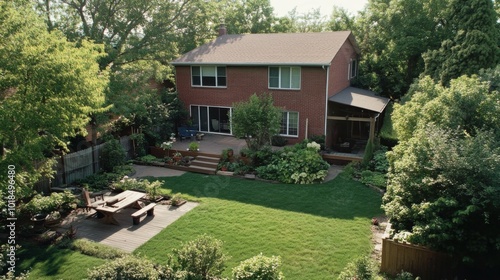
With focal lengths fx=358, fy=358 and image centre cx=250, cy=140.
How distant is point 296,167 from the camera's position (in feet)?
57.3

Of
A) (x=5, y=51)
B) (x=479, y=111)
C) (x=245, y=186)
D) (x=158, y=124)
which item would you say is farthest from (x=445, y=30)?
(x=5, y=51)

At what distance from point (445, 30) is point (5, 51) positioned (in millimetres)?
25853

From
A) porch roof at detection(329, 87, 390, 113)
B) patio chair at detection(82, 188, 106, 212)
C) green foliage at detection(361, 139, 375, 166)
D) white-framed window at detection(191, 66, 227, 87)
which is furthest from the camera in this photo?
white-framed window at detection(191, 66, 227, 87)

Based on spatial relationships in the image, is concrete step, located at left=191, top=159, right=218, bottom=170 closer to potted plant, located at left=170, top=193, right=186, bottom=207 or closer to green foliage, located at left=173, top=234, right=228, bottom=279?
potted plant, located at left=170, top=193, right=186, bottom=207

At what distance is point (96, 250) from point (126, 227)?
1.96m

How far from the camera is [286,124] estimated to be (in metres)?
22.6

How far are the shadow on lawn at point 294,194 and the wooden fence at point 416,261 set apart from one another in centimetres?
345

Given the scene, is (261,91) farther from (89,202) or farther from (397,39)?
(89,202)

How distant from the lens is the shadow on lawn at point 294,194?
13.8m

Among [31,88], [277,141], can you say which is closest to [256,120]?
[277,141]

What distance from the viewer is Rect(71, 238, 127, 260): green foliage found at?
1056cm

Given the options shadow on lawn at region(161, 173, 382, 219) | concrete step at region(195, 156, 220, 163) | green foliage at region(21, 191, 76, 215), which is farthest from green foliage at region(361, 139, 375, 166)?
green foliage at region(21, 191, 76, 215)

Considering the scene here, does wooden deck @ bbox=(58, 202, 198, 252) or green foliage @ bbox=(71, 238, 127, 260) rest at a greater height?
green foliage @ bbox=(71, 238, 127, 260)

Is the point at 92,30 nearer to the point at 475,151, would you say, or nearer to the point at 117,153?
the point at 117,153
